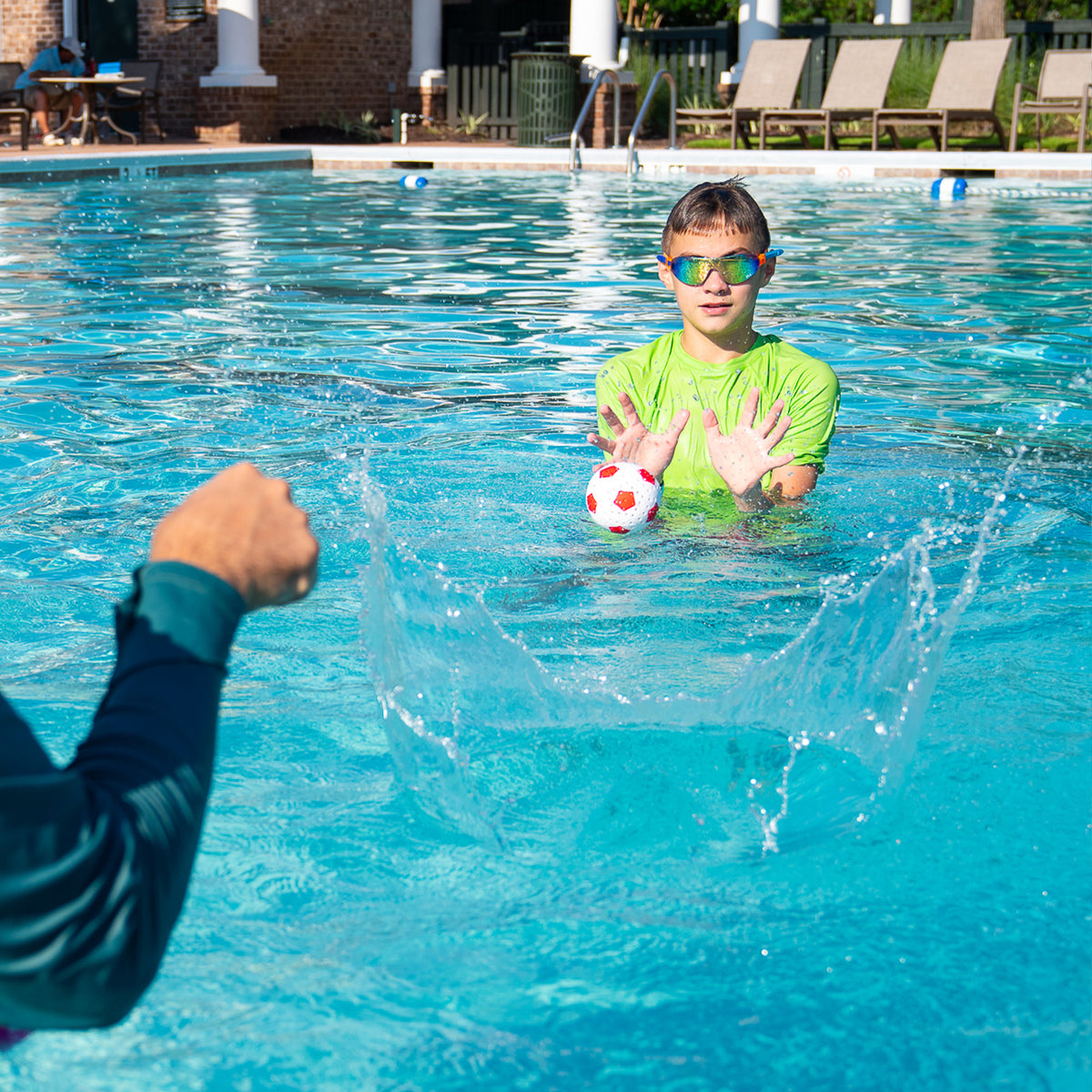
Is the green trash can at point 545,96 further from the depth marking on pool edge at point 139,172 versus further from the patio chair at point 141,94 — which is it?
the depth marking on pool edge at point 139,172

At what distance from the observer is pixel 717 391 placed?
4.57 m

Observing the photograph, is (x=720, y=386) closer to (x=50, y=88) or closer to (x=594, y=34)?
(x=594, y=34)

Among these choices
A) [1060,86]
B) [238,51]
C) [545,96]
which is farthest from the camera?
[238,51]

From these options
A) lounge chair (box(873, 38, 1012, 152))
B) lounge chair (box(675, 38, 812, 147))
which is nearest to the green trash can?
lounge chair (box(675, 38, 812, 147))

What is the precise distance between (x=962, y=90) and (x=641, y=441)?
696 inches

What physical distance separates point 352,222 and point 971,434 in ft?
32.2

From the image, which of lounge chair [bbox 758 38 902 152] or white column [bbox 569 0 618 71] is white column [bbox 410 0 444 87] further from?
lounge chair [bbox 758 38 902 152]

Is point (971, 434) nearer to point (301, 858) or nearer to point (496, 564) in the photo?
point (496, 564)

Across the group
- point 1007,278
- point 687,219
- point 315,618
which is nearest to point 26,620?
point 315,618

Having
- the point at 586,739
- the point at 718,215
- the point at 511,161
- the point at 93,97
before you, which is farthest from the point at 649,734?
the point at 93,97

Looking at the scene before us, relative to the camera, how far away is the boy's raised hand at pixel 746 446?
14.0 feet

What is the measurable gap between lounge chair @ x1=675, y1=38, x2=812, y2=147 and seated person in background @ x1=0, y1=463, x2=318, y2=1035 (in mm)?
20834

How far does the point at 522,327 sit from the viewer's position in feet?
29.2

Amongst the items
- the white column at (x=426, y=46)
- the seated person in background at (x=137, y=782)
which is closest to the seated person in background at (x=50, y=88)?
the white column at (x=426, y=46)
